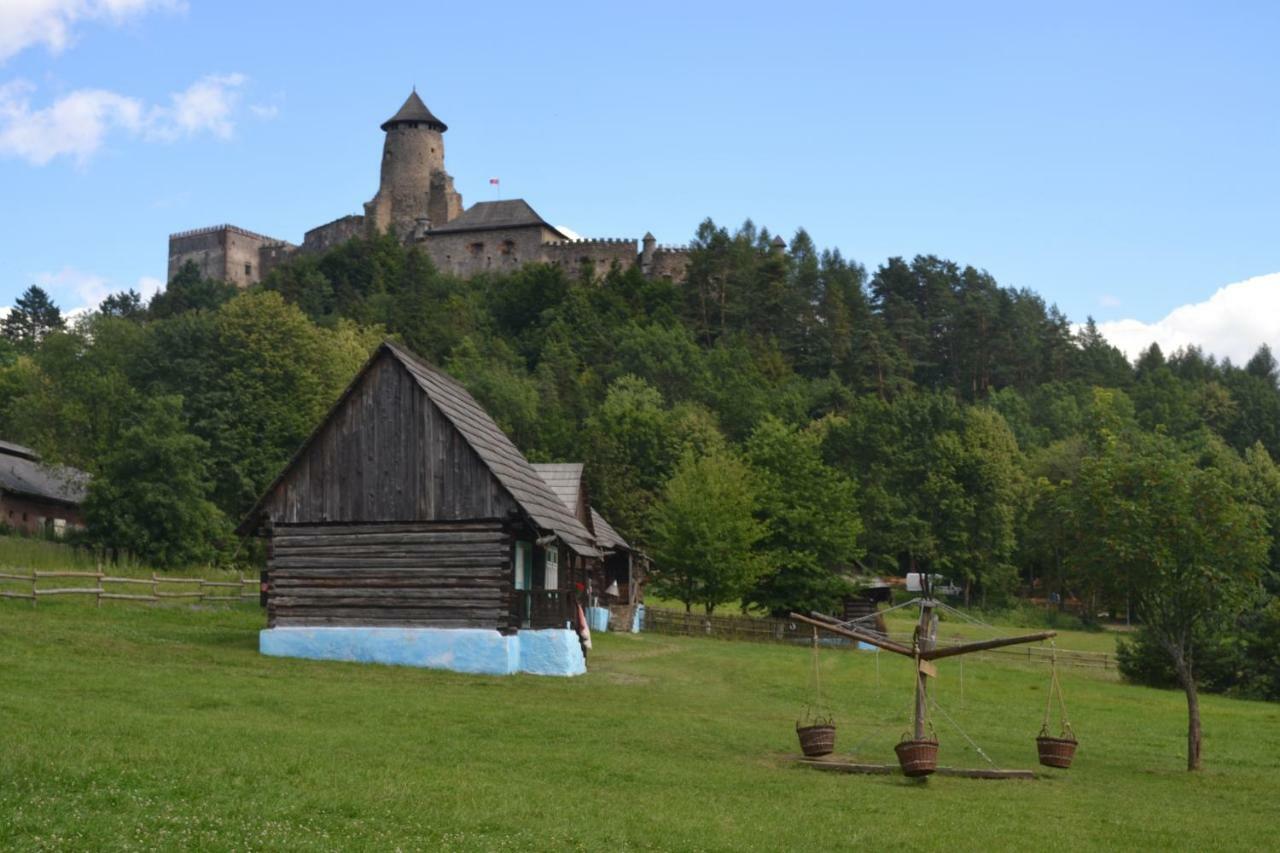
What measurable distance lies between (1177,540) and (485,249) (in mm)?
111028

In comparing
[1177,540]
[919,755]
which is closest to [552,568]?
[1177,540]

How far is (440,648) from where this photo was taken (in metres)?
29.4

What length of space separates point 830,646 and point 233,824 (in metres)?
41.2

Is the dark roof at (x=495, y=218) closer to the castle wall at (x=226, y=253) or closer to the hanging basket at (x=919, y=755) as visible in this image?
the castle wall at (x=226, y=253)

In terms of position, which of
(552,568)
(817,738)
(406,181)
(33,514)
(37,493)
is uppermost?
(406,181)

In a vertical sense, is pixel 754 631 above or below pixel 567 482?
below

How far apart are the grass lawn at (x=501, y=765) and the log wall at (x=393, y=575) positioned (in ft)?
5.10

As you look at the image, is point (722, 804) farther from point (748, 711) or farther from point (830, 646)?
point (830, 646)

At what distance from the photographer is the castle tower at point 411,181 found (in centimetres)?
13250

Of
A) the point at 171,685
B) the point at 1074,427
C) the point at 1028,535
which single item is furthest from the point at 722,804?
the point at 1074,427

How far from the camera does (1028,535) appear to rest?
84562mm

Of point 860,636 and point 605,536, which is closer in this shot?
point 860,636

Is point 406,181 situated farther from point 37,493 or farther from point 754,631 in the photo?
point 754,631

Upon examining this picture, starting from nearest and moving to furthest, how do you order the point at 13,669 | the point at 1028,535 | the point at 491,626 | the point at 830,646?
the point at 13,669 → the point at 491,626 → the point at 830,646 → the point at 1028,535
